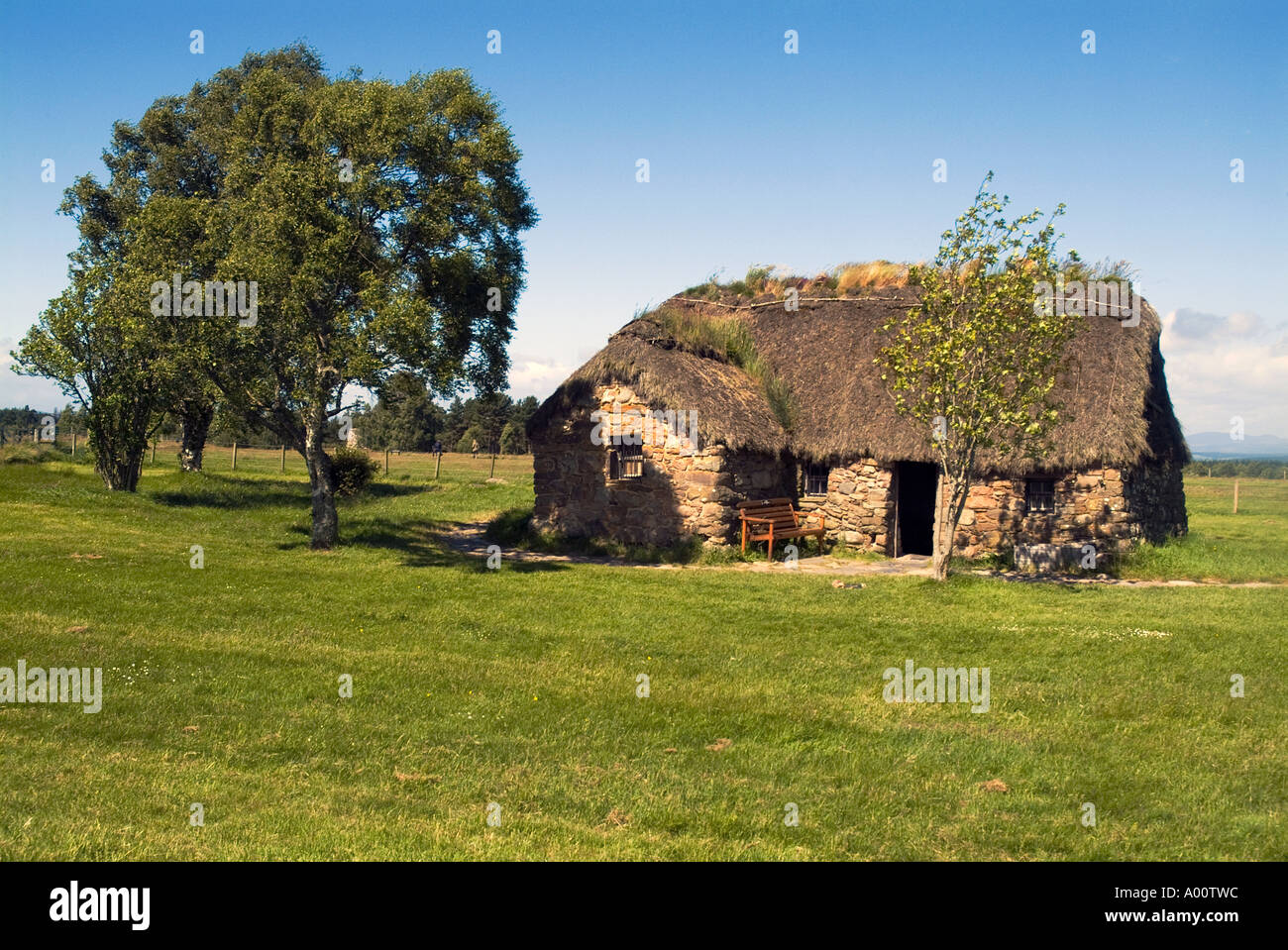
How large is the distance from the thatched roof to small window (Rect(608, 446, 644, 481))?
1.34m

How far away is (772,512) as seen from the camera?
21828 mm

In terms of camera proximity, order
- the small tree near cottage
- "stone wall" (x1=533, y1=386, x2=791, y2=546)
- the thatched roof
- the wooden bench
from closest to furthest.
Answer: the small tree near cottage → the thatched roof → the wooden bench → "stone wall" (x1=533, y1=386, x2=791, y2=546)

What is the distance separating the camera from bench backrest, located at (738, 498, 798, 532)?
21.5m

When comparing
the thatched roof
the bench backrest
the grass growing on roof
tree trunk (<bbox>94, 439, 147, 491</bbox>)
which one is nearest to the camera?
the thatched roof

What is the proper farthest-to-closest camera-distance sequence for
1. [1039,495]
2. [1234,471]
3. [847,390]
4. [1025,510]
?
1. [1234,471]
2. [847,390]
3. [1039,495]
4. [1025,510]

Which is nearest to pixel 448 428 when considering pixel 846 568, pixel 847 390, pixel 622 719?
pixel 847 390

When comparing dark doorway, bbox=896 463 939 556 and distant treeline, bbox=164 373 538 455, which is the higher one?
distant treeline, bbox=164 373 538 455

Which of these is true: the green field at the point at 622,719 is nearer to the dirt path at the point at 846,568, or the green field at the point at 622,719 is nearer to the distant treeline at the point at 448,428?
the dirt path at the point at 846,568

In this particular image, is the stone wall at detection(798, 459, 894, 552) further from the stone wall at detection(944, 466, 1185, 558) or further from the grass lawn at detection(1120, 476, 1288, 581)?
the grass lawn at detection(1120, 476, 1288, 581)

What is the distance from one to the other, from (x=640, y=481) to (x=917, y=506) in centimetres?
755

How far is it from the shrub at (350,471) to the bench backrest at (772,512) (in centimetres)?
1541

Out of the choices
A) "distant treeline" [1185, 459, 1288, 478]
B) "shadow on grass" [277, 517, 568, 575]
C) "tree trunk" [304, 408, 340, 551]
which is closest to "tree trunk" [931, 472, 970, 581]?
"shadow on grass" [277, 517, 568, 575]

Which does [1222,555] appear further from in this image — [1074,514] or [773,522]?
[773,522]
